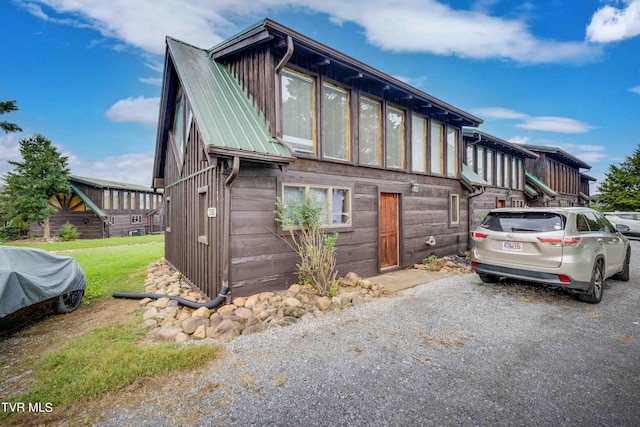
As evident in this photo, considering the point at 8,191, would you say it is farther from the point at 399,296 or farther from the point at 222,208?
the point at 399,296

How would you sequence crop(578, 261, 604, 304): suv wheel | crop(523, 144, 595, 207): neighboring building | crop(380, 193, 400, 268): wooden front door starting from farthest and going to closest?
crop(523, 144, 595, 207): neighboring building < crop(380, 193, 400, 268): wooden front door < crop(578, 261, 604, 304): suv wheel

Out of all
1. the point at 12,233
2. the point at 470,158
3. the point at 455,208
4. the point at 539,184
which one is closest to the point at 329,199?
the point at 455,208

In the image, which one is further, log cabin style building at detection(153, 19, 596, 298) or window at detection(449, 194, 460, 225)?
window at detection(449, 194, 460, 225)

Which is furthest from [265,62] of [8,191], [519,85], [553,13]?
[8,191]

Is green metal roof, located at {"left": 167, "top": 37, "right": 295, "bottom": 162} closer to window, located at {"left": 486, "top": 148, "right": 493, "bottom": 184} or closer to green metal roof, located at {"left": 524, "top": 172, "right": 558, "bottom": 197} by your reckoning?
window, located at {"left": 486, "top": 148, "right": 493, "bottom": 184}

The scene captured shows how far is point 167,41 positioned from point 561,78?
25319 millimetres

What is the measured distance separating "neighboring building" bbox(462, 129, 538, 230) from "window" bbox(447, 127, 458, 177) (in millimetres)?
609

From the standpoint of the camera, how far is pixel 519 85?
20922 millimetres

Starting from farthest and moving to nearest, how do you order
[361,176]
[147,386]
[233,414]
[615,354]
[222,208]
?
[361,176] → [222,208] → [615,354] → [147,386] → [233,414]

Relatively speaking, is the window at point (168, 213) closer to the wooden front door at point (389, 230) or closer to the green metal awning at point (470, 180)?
the wooden front door at point (389, 230)

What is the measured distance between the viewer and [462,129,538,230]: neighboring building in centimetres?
1206

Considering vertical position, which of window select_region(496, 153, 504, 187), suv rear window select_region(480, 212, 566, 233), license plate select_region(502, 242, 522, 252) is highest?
window select_region(496, 153, 504, 187)

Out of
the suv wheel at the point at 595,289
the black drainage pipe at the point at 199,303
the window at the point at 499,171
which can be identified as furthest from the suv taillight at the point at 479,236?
the window at the point at 499,171

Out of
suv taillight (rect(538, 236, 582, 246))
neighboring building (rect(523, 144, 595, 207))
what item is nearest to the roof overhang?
suv taillight (rect(538, 236, 582, 246))
